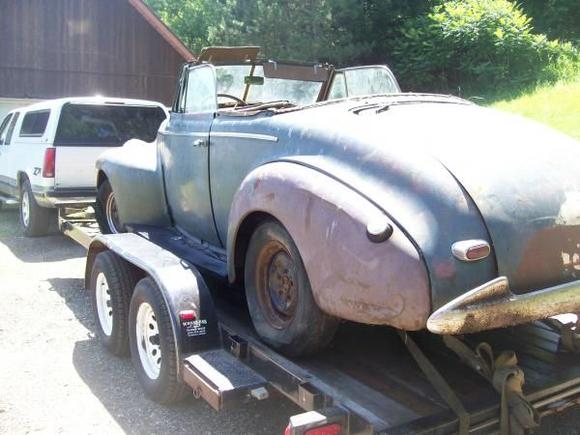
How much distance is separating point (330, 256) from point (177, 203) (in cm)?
256

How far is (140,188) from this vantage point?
216 inches

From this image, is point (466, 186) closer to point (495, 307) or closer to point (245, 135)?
point (495, 307)

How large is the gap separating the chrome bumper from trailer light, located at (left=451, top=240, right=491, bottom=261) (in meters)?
0.13

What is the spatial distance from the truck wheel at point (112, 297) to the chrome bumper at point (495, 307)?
2675 mm

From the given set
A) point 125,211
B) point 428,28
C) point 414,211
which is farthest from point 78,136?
point 428,28

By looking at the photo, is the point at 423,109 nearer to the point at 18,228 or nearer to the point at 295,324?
the point at 295,324

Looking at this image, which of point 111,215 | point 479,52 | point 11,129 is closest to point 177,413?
point 111,215

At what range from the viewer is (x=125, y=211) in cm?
556

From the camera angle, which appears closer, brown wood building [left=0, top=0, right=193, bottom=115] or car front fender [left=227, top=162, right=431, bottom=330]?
car front fender [left=227, top=162, right=431, bottom=330]

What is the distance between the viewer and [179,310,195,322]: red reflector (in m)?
3.59

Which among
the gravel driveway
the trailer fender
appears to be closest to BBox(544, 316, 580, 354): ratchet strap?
the gravel driveway

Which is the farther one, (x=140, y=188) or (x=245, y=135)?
(x=140, y=188)

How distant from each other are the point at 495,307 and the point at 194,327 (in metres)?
1.73

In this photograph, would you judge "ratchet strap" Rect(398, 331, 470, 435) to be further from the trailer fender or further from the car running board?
the trailer fender
